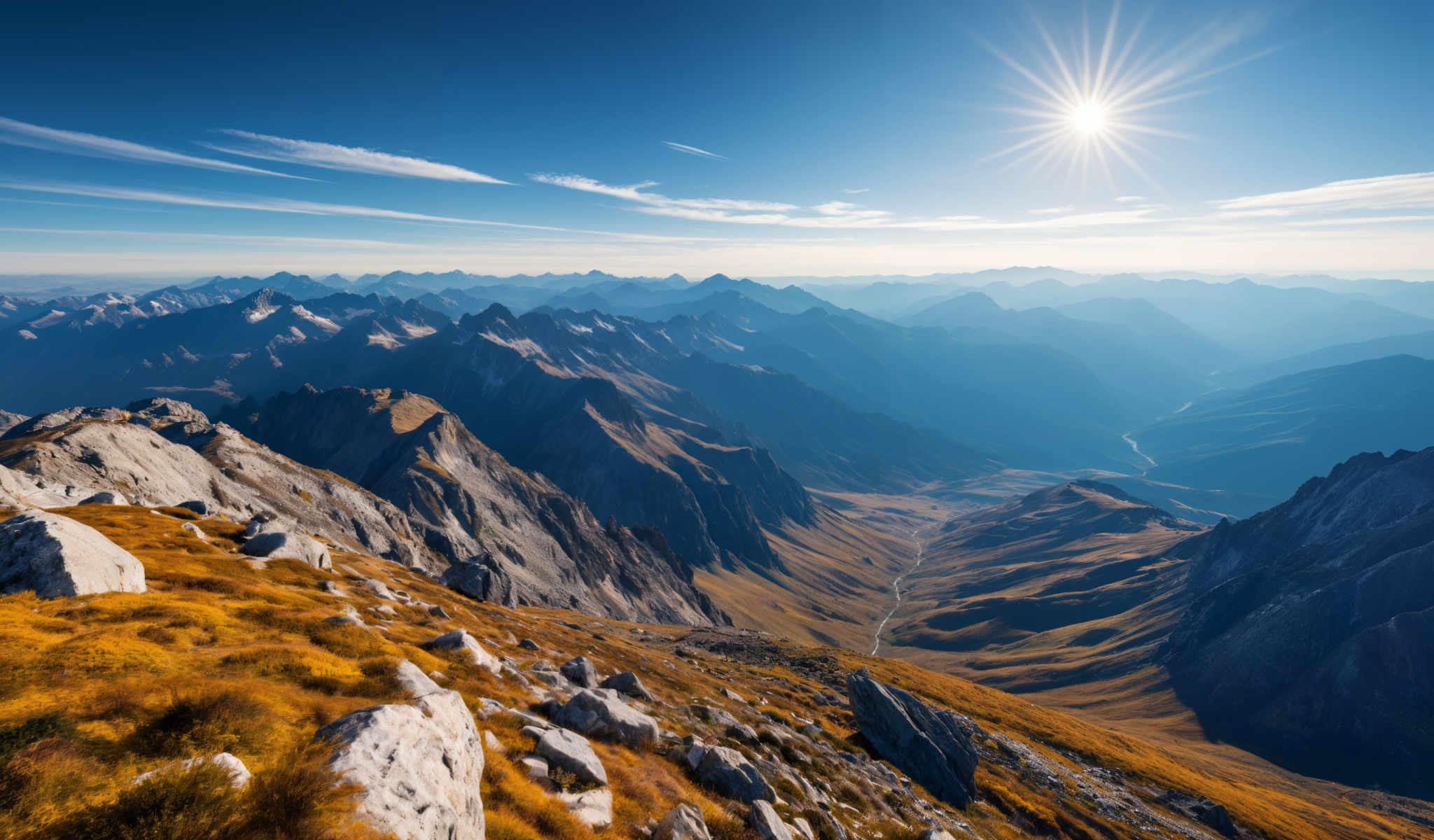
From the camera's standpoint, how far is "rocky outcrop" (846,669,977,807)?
40438 millimetres

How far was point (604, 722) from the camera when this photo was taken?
75.9ft

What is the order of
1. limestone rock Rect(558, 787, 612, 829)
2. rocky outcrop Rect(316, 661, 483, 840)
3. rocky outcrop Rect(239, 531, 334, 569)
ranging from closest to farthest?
1. rocky outcrop Rect(316, 661, 483, 840)
2. limestone rock Rect(558, 787, 612, 829)
3. rocky outcrop Rect(239, 531, 334, 569)

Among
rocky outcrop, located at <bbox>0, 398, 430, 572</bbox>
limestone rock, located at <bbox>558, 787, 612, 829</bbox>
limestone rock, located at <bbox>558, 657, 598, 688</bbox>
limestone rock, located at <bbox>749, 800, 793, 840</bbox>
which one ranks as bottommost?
rocky outcrop, located at <bbox>0, 398, 430, 572</bbox>

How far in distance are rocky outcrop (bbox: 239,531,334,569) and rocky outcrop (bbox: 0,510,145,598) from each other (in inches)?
674

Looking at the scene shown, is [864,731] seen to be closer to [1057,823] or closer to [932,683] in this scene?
[1057,823]

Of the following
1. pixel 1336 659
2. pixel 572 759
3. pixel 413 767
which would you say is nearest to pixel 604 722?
pixel 572 759

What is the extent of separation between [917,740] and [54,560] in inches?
1926

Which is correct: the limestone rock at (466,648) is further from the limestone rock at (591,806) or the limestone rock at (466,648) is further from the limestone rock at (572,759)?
the limestone rock at (591,806)

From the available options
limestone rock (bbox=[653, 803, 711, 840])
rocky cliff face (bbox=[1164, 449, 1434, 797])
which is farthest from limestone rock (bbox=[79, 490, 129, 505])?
rocky cliff face (bbox=[1164, 449, 1434, 797])

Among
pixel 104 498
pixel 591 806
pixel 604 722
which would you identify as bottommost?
pixel 104 498

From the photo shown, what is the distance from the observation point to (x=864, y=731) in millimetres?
43500

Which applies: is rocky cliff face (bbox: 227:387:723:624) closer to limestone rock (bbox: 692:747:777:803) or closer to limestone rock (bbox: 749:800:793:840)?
limestone rock (bbox: 692:747:777:803)

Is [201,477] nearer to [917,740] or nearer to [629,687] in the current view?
[629,687]

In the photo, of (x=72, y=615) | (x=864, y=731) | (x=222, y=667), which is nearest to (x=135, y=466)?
(x=72, y=615)
